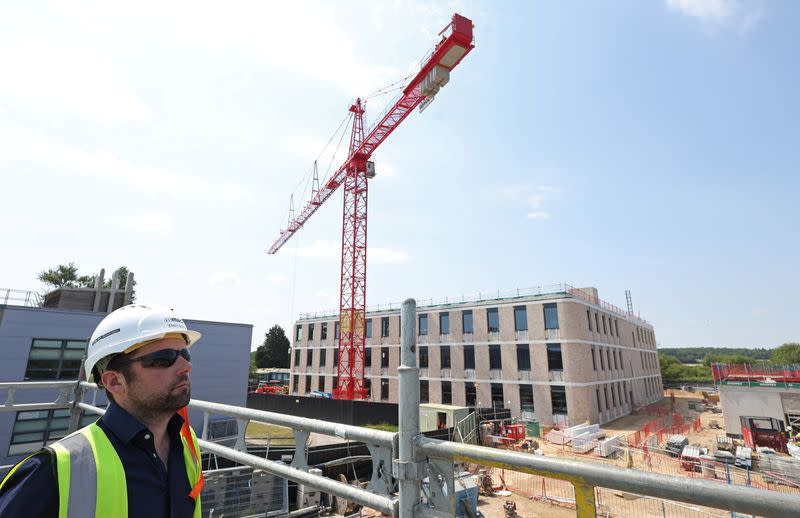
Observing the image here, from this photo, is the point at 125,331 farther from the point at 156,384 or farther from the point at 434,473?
the point at 434,473

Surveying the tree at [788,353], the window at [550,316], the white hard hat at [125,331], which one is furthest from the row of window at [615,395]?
the tree at [788,353]

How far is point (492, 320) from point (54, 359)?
31.0 metres

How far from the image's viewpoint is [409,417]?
7.39 ft

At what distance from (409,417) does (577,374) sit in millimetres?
32032

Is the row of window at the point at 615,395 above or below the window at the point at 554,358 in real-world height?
below

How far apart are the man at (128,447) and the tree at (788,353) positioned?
5037 inches

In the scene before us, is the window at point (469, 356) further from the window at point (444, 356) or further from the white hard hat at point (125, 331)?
the white hard hat at point (125, 331)

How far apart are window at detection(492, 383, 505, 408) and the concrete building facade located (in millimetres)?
87

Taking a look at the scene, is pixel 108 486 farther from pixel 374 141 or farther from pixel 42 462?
pixel 374 141

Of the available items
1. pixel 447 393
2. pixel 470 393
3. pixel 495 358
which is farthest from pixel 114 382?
pixel 447 393

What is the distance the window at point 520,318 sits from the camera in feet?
110

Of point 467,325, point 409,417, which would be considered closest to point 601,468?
point 409,417

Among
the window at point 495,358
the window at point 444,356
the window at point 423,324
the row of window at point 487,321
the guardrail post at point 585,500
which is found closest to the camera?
the guardrail post at point 585,500

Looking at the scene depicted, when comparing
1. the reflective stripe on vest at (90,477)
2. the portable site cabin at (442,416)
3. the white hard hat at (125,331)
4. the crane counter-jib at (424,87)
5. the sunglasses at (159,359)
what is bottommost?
the portable site cabin at (442,416)
